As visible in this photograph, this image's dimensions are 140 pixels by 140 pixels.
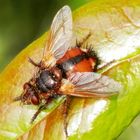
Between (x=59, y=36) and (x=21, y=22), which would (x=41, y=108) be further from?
(x=21, y=22)

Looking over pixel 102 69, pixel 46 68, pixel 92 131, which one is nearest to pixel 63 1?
pixel 46 68

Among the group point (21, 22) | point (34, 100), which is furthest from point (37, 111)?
Answer: point (21, 22)

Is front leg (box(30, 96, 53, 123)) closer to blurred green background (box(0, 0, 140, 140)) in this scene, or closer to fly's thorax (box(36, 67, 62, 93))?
fly's thorax (box(36, 67, 62, 93))

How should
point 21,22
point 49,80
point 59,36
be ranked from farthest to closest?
point 21,22, point 59,36, point 49,80

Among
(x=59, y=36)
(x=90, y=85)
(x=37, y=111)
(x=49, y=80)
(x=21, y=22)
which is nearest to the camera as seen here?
(x=37, y=111)

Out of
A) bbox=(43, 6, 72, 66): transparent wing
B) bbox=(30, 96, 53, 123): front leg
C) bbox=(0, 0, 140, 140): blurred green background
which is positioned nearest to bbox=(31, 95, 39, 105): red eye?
bbox=(30, 96, 53, 123): front leg

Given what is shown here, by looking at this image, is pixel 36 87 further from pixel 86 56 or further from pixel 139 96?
pixel 139 96

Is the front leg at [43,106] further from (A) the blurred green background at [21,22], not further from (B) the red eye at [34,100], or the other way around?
(A) the blurred green background at [21,22]

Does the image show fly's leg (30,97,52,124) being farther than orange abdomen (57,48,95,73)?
No
